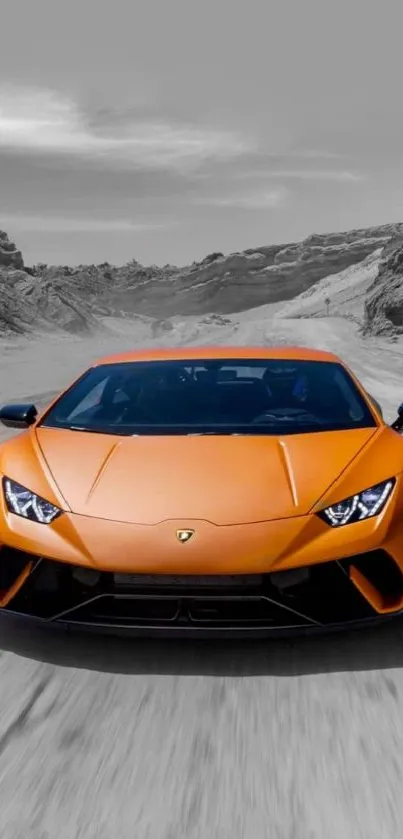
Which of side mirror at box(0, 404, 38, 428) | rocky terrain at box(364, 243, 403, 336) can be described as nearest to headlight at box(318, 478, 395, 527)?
side mirror at box(0, 404, 38, 428)

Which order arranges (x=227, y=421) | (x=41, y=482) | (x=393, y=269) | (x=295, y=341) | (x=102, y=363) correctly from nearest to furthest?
1. (x=41, y=482)
2. (x=227, y=421)
3. (x=102, y=363)
4. (x=295, y=341)
5. (x=393, y=269)

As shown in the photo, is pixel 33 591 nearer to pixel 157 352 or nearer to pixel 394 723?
pixel 394 723

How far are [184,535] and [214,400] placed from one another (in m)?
1.61

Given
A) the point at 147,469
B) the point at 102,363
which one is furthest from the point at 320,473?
the point at 102,363

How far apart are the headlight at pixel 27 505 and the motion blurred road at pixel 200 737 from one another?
0.54m

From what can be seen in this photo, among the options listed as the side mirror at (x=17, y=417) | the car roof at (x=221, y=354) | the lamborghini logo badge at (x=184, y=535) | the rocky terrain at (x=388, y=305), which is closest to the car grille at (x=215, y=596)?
the lamborghini logo badge at (x=184, y=535)

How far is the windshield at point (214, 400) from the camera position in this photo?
4496 mm

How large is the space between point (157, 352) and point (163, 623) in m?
2.61

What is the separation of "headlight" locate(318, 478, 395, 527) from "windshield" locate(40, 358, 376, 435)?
71 cm

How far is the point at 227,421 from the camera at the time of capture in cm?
458

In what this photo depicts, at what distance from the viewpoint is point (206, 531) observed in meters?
3.40

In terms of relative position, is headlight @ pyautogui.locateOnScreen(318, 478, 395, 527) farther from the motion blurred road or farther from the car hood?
the motion blurred road

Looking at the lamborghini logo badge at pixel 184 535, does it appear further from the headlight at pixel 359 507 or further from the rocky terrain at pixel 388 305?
the rocky terrain at pixel 388 305

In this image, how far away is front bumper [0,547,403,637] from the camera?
336 cm
